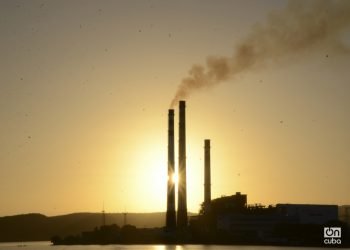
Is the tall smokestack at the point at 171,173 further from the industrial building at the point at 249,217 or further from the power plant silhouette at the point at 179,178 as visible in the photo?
the industrial building at the point at 249,217

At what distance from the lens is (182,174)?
477 ft

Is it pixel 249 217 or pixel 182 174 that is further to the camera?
pixel 249 217

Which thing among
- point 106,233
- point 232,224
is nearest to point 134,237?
point 106,233

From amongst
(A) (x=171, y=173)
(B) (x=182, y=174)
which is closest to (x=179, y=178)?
(B) (x=182, y=174)

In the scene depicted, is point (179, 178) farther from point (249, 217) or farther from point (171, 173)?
point (249, 217)

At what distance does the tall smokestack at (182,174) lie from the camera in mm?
139500
